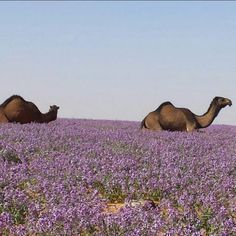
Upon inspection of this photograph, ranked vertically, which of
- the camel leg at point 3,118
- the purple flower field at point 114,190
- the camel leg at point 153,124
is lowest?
the purple flower field at point 114,190

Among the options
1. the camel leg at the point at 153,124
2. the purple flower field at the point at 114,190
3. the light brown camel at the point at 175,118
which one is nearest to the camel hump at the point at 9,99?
the light brown camel at the point at 175,118

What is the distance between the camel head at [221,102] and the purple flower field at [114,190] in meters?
8.08

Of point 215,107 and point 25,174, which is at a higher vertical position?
point 215,107

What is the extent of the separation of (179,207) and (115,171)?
1.58 m

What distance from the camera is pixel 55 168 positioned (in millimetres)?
7238

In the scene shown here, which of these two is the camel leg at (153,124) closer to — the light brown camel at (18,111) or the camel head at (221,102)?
the camel head at (221,102)

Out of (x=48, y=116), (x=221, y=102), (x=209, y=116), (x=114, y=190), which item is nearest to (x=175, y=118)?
(x=209, y=116)

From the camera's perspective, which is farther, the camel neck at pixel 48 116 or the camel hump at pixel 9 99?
the camel neck at pixel 48 116

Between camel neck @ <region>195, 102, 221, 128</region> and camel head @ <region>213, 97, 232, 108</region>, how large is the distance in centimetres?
11

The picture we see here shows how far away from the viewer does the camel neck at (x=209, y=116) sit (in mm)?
18766

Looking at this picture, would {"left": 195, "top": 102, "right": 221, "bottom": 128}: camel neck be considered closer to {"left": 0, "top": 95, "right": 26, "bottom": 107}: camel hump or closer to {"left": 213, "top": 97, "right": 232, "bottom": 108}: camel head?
{"left": 213, "top": 97, "right": 232, "bottom": 108}: camel head

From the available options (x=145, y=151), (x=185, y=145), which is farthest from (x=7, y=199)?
(x=185, y=145)

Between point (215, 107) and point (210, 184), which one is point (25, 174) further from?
point (215, 107)

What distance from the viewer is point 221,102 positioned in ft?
62.7
